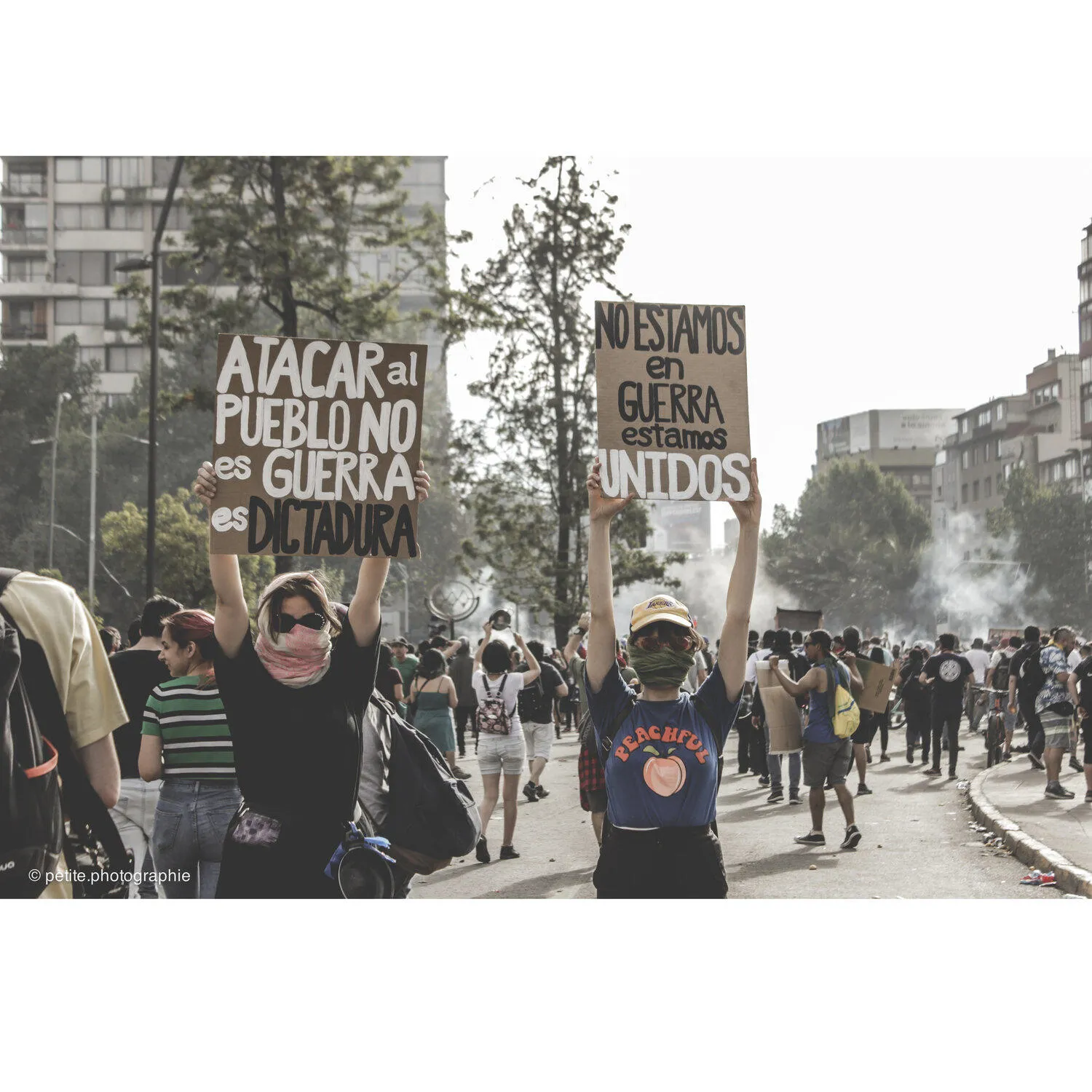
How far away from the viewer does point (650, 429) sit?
248 inches

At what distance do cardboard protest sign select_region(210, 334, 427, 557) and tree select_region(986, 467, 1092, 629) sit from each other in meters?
74.6

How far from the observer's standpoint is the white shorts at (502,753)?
1177 centimetres

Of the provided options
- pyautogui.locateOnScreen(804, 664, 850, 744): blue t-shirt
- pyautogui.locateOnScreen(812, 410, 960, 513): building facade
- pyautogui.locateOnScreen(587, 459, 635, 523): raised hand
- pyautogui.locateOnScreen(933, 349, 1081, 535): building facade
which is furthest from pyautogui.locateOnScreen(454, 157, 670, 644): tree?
pyautogui.locateOnScreen(812, 410, 960, 513): building facade

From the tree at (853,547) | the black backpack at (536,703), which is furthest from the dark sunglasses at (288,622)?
the tree at (853,547)

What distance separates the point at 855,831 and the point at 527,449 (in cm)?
1942

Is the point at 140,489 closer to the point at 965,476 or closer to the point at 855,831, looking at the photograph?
the point at 855,831

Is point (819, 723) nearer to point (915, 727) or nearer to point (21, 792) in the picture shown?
point (21, 792)

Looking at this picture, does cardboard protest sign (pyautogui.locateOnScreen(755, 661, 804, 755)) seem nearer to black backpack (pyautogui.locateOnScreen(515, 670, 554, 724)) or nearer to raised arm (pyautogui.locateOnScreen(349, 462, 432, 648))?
black backpack (pyautogui.locateOnScreen(515, 670, 554, 724))

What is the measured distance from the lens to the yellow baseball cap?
4992 millimetres

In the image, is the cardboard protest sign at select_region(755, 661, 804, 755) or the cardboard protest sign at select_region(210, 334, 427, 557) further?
the cardboard protest sign at select_region(755, 661, 804, 755)

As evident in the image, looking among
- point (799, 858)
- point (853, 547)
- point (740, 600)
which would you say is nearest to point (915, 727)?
point (799, 858)

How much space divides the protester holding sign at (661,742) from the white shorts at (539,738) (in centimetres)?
994

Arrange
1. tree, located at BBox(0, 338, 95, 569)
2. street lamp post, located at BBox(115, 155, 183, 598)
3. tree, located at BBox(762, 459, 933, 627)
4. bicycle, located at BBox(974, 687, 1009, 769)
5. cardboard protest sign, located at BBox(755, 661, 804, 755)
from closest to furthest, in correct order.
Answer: cardboard protest sign, located at BBox(755, 661, 804, 755)
bicycle, located at BBox(974, 687, 1009, 769)
street lamp post, located at BBox(115, 155, 183, 598)
tree, located at BBox(0, 338, 95, 569)
tree, located at BBox(762, 459, 933, 627)

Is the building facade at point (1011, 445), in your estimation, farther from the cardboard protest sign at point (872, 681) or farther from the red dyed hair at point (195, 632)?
the red dyed hair at point (195, 632)
